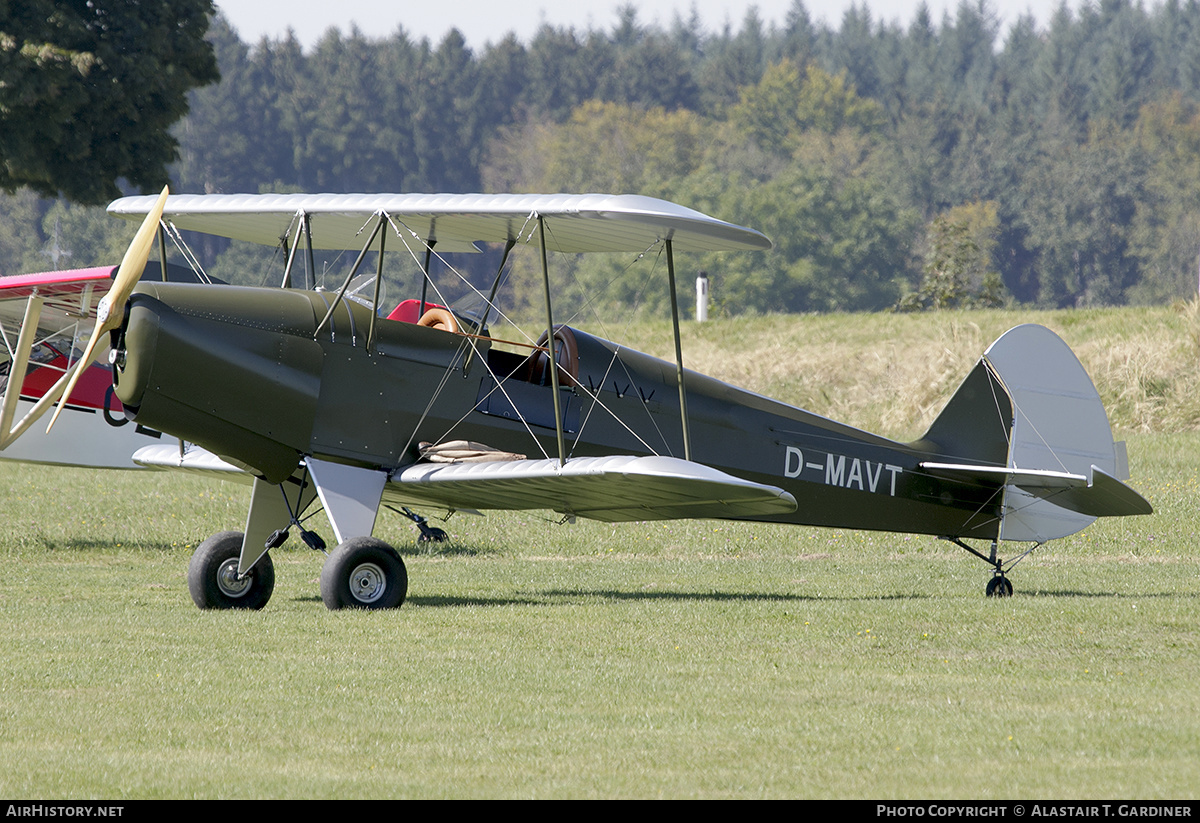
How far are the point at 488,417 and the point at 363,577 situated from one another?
166cm

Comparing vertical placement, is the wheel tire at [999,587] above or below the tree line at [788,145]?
below

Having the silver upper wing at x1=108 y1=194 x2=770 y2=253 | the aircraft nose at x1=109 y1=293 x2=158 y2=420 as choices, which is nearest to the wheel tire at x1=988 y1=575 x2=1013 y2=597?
the silver upper wing at x1=108 y1=194 x2=770 y2=253

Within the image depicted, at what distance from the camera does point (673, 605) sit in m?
10.3

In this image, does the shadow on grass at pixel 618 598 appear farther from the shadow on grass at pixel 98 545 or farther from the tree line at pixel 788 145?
the tree line at pixel 788 145

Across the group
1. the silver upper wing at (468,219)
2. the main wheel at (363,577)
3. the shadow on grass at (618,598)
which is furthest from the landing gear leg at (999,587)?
the main wheel at (363,577)

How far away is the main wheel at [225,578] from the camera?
33.0 feet

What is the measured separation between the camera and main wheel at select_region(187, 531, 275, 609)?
33.0ft

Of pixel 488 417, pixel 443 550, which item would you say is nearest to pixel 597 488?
pixel 488 417

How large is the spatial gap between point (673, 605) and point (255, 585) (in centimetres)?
309

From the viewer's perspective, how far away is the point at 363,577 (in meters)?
9.59

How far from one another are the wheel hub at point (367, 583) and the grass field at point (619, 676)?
0.28m

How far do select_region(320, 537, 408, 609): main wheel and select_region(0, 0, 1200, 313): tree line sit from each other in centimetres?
5987

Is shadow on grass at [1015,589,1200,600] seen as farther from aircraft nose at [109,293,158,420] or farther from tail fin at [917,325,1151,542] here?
aircraft nose at [109,293,158,420]

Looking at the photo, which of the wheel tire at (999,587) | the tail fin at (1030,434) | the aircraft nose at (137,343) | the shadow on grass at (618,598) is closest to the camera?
the aircraft nose at (137,343)
